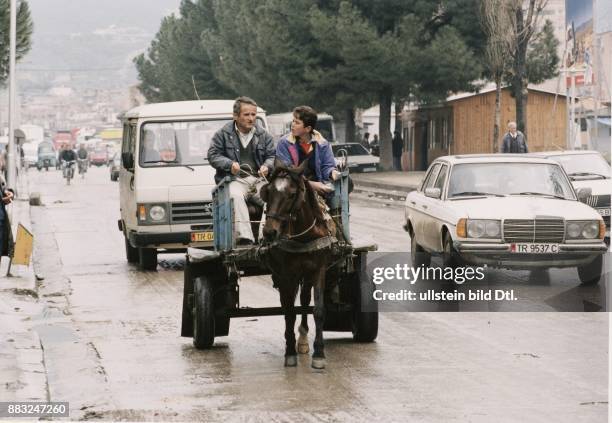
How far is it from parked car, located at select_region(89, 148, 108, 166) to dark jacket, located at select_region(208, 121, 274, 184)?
10257 centimetres

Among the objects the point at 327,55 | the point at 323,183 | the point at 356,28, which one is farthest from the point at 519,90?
the point at 323,183

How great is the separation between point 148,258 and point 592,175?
25.5 ft

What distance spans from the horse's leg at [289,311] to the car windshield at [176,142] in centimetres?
842

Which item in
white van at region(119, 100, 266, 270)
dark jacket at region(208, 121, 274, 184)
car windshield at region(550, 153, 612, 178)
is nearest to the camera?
dark jacket at region(208, 121, 274, 184)

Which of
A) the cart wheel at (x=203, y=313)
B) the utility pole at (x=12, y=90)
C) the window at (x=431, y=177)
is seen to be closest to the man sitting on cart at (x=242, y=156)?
the cart wheel at (x=203, y=313)

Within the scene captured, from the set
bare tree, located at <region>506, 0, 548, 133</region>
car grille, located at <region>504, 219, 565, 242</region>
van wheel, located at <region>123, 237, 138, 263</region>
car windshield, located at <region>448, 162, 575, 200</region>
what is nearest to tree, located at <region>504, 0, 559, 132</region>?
bare tree, located at <region>506, 0, 548, 133</region>

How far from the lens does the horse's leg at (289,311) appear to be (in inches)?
370

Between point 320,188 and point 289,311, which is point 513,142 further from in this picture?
point 289,311

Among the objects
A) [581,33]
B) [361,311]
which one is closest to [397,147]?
[581,33]

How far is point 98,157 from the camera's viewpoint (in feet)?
367

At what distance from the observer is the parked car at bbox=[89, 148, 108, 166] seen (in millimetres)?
111938

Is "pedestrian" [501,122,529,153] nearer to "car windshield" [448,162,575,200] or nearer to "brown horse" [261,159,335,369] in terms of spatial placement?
"car windshield" [448,162,575,200]

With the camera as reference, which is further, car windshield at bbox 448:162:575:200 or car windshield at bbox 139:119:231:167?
car windshield at bbox 139:119:231:167

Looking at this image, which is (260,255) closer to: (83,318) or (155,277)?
(83,318)
